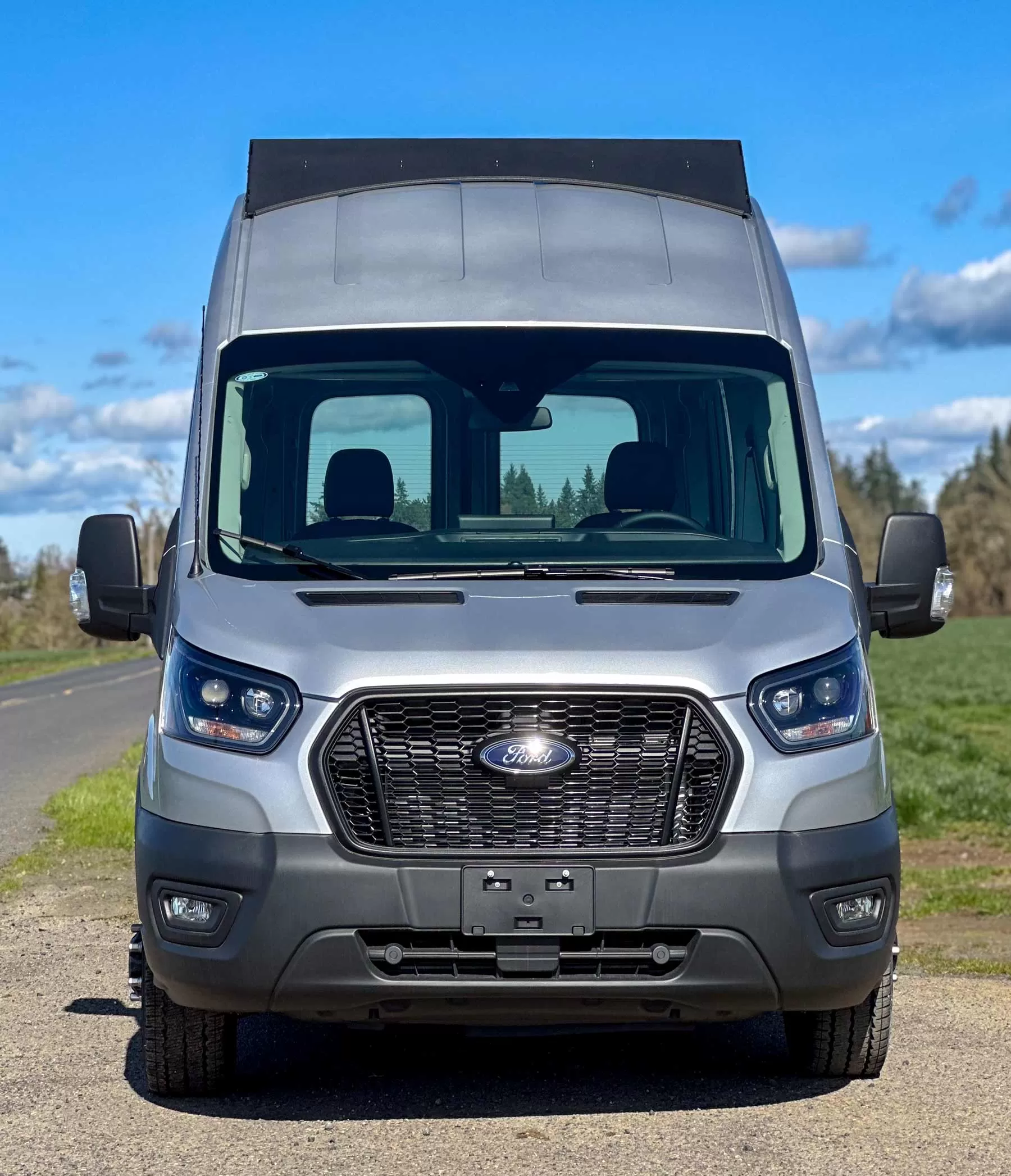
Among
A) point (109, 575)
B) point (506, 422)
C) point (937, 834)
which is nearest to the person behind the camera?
point (109, 575)

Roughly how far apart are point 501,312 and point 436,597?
1.47 meters

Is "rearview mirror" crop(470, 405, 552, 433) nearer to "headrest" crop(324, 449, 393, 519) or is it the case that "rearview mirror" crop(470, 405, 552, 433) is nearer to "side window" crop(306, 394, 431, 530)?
"side window" crop(306, 394, 431, 530)

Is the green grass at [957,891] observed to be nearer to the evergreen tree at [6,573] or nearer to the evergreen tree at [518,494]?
the evergreen tree at [518,494]

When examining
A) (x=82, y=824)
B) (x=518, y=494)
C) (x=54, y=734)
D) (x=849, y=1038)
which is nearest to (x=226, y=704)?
(x=518, y=494)

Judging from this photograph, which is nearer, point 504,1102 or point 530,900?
point 530,900

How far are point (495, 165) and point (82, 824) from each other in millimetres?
7160

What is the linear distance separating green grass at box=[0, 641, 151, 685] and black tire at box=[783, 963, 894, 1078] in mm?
36470

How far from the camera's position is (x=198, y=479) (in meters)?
6.01

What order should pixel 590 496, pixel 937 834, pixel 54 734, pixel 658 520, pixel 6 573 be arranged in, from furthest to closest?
pixel 6 573, pixel 54 734, pixel 937 834, pixel 590 496, pixel 658 520

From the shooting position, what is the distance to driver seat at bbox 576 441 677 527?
6203 mm

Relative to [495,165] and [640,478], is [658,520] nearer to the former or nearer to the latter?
[640,478]

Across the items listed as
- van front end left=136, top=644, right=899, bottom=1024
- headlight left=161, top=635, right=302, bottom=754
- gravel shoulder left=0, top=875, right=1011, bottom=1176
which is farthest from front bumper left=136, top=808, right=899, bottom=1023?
gravel shoulder left=0, top=875, right=1011, bottom=1176

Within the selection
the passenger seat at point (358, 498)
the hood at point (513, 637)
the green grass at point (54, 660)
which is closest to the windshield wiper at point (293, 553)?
the hood at point (513, 637)

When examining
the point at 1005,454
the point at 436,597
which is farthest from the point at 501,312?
the point at 1005,454
